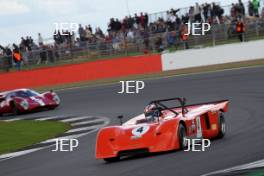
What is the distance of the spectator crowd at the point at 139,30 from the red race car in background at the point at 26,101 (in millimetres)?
9234

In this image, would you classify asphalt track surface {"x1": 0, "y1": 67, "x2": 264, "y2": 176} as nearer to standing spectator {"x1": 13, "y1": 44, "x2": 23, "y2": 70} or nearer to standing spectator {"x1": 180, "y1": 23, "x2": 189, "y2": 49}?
standing spectator {"x1": 180, "y1": 23, "x2": 189, "y2": 49}

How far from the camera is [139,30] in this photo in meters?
35.0

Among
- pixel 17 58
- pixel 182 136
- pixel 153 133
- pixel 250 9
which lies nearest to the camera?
pixel 153 133

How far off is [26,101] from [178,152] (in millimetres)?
14899

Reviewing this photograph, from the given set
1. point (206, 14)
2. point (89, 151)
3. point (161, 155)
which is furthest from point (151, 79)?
point (161, 155)

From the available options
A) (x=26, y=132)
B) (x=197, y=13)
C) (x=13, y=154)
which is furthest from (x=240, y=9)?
(x=13, y=154)

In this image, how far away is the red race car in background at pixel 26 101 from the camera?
25.2 m

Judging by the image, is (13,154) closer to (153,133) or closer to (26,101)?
(153,133)

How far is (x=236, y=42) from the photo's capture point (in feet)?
103

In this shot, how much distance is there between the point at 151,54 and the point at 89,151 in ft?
66.8

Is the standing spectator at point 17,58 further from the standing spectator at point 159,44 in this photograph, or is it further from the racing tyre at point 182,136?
the racing tyre at point 182,136

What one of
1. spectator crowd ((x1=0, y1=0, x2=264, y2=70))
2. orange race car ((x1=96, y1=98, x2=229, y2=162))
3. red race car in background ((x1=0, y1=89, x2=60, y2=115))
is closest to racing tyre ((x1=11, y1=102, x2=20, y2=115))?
red race car in background ((x1=0, y1=89, x2=60, y2=115))

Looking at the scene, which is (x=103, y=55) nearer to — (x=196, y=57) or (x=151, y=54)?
(x=151, y=54)

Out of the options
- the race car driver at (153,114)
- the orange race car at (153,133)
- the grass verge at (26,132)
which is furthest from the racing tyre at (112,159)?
the grass verge at (26,132)
